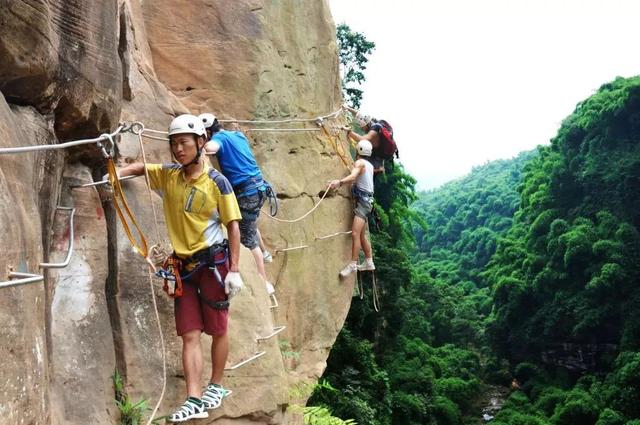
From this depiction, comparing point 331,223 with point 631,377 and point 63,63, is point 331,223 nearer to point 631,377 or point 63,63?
point 63,63

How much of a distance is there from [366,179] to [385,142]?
1.72 feet

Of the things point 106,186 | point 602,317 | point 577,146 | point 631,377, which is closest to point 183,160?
point 106,186

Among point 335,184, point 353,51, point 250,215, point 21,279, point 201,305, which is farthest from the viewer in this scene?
point 353,51

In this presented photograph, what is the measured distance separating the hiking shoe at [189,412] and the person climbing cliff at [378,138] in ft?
16.4

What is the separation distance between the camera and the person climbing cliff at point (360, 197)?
7.98 m

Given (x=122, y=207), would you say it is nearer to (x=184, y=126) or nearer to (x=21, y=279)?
(x=184, y=126)

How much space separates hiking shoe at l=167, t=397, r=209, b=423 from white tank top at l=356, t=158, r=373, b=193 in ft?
15.4

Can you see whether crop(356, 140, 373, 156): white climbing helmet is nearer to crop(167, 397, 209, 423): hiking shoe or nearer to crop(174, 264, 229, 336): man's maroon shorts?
crop(174, 264, 229, 336): man's maroon shorts

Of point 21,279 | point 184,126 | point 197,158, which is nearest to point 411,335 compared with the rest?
point 197,158

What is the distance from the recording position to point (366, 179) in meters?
8.19

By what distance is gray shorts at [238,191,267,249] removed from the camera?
17.5 feet

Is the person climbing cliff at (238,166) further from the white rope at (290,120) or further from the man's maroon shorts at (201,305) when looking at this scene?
the man's maroon shorts at (201,305)

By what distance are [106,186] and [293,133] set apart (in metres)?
3.67

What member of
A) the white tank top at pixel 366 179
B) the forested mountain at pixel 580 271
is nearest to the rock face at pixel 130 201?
the white tank top at pixel 366 179
